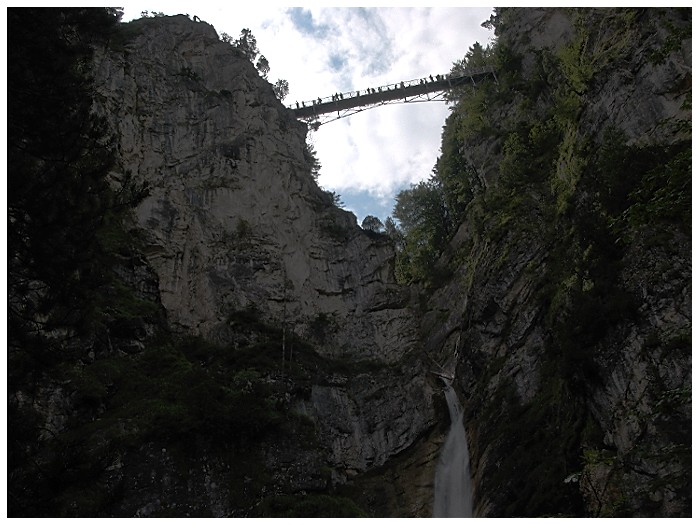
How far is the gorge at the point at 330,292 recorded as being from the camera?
913 centimetres

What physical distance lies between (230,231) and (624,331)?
2107 cm

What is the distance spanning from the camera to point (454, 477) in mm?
21391

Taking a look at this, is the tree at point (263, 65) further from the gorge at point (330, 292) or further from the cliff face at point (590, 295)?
the cliff face at point (590, 295)

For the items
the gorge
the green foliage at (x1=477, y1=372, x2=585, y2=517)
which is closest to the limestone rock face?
the gorge

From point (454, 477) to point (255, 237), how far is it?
53.7 feet

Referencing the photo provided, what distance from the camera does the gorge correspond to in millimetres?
9133

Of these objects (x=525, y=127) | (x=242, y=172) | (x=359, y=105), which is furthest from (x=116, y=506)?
(x=359, y=105)

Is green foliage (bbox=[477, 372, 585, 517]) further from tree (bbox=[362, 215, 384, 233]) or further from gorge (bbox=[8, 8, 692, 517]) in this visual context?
tree (bbox=[362, 215, 384, 233])

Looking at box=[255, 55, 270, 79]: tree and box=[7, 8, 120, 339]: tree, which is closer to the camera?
box=[7, 8, 120, 339]: tree

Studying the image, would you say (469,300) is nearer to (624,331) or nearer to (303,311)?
(303,311)

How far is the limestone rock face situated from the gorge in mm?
138

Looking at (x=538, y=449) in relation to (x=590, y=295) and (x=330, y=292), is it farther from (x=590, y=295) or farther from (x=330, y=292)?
(x=330, y=292)

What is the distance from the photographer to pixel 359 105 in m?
42.0

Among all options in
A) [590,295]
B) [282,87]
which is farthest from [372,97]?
[590,295]
